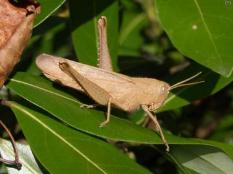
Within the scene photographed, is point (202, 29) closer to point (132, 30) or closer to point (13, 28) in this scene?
point (13, 28)

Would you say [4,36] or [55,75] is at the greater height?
[4,36]

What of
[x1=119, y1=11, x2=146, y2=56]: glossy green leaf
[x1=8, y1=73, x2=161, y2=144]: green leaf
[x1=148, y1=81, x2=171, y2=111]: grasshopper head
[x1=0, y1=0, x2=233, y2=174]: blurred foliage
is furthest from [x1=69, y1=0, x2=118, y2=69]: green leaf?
[x1=119, y1=11, x2=146, y2=56]: glossy green leaf

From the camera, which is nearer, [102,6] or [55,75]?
[55,75]

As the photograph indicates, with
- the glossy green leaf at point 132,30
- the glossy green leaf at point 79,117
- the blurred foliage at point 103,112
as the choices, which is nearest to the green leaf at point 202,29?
the blurred foliage at point 103,112

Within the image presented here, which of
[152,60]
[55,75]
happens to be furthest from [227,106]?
[55,75]

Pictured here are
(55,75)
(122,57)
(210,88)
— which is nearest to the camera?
(55,75)

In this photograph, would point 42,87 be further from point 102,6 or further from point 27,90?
point 102,6

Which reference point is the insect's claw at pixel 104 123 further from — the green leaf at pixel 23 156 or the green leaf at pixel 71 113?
the green leaf at pixel 23 156
